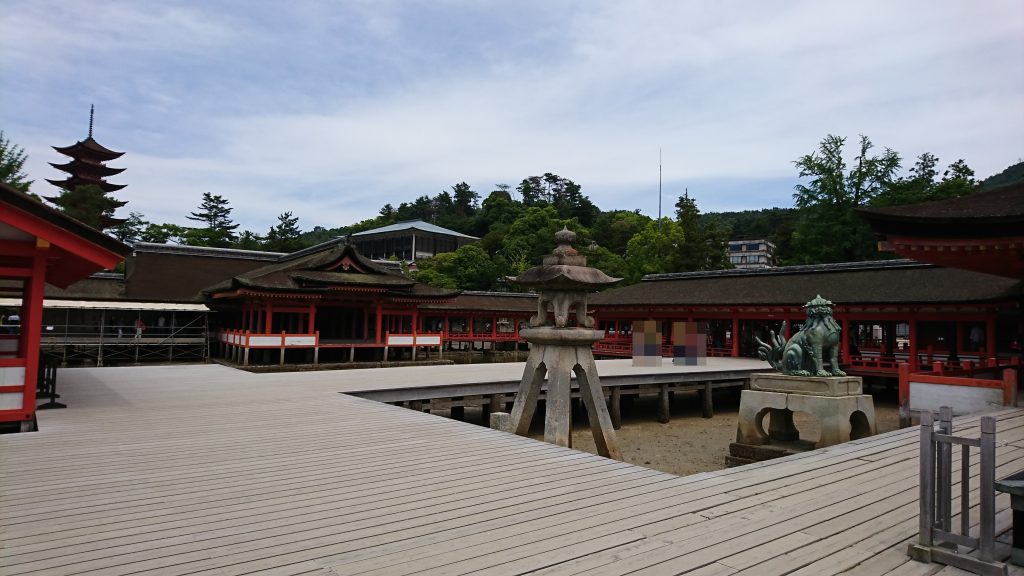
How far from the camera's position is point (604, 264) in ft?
150

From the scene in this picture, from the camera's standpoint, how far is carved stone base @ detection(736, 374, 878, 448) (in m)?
9.83

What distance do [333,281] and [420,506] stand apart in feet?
54.5

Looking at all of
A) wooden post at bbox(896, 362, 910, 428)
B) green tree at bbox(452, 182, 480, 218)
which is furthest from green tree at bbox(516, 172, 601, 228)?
wooden post at bbox(896, 362, 910, 428)

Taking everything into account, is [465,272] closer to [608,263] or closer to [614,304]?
[608,263]

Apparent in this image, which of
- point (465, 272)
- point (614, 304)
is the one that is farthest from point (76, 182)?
point (614, 304)

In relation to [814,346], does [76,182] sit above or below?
above

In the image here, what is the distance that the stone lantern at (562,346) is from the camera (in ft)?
28.7

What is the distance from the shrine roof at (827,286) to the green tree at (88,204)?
31434 millimetres

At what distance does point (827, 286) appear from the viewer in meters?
22.7

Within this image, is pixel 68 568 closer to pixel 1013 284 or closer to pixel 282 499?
pixel 282 499

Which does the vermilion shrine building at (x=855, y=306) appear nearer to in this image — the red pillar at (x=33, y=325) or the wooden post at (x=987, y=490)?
the wooden post at (x=987, y=490)

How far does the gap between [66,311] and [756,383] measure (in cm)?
2333

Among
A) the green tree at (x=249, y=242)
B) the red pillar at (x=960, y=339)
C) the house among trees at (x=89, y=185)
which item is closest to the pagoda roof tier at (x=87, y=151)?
the house among trees at (x=89, y=185)

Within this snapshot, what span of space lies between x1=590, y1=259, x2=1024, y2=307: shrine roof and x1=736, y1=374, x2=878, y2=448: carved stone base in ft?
26.1
